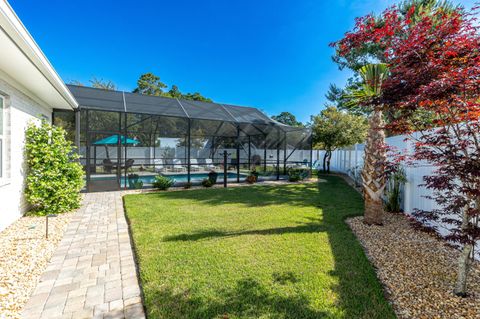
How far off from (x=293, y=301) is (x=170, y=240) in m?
2.21

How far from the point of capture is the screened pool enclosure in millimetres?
8047

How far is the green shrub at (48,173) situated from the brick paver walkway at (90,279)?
1259 mm

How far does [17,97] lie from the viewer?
462cm

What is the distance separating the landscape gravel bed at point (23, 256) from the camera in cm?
228

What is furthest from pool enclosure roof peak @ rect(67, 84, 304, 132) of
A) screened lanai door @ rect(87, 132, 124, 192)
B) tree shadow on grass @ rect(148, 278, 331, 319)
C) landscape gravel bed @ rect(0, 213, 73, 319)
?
tree shadow on grass @ rect(148, 278, 331, 319)

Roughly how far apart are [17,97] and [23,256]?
329 centimetres

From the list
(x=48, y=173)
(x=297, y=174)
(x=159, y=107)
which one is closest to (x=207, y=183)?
(x=159, y=107)

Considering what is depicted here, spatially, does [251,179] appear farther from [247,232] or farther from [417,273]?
[417,273]

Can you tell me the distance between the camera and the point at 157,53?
56.5ft

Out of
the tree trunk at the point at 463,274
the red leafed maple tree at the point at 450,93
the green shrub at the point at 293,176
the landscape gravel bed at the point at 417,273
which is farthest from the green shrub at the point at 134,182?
the tree trunk at the point at 463,274

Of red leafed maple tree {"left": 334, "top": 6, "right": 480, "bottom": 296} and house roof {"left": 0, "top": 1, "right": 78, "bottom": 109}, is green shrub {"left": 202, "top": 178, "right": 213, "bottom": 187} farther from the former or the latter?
red leafed maple tree {"left": 334, "top": 6, "right": 480, "bottom": 296}

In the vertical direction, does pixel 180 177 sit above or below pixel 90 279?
above

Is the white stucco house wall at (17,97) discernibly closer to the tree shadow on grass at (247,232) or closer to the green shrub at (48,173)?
the green shrub at (48,173)

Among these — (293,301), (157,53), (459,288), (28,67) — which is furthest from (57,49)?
(459,288)
